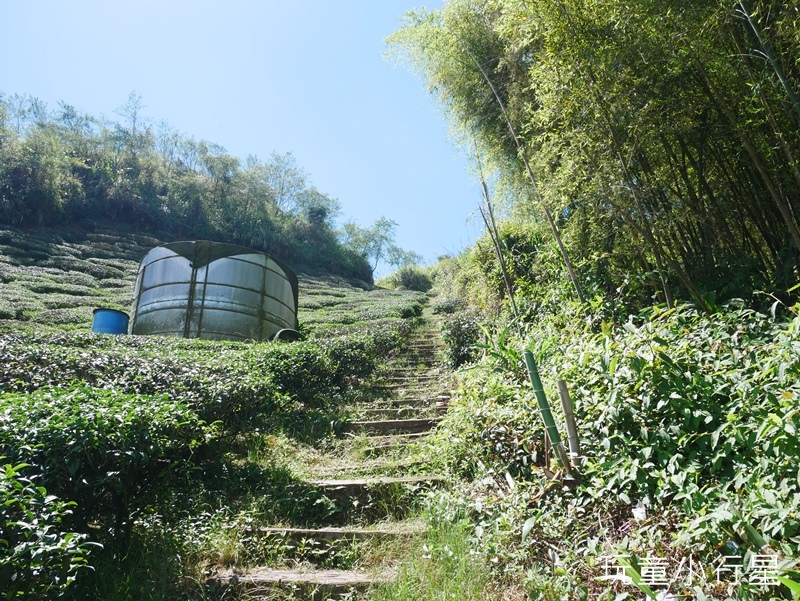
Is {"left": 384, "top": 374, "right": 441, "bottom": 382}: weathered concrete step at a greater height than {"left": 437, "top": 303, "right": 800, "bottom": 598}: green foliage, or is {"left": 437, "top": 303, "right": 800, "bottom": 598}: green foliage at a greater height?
{"left": 384, "top": 374, "right": 441, "bottom": 382}: weathered concrete step

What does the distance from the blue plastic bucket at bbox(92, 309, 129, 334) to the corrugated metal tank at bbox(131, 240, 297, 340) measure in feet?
1.19

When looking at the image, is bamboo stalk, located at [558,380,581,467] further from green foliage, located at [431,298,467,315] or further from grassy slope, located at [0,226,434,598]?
green foliage, located at [431,298,467,315]

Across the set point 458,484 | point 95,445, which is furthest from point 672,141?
point 95,445

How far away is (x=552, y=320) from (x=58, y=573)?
472cm

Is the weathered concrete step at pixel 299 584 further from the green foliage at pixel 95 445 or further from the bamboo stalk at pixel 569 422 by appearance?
the bamboo stalk at pixel 569 422

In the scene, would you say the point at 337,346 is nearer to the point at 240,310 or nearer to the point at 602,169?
the point at 240,310

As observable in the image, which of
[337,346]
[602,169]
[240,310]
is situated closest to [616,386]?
[602,169]

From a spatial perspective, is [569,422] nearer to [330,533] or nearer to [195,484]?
[330,533]

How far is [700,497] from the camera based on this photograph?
7.34 ft

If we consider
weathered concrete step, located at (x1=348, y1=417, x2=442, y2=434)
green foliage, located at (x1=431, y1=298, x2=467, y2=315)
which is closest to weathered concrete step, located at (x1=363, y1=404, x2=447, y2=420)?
weathered concrete step, located at (x1=348, y1=417, x2=442, y2=434)

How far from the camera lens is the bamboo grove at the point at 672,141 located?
3.65 m

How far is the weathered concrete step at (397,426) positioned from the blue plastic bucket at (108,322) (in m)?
7.65

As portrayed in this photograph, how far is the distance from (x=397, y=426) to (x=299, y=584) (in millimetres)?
2871

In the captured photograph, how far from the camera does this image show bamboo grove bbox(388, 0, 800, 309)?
365 cm
